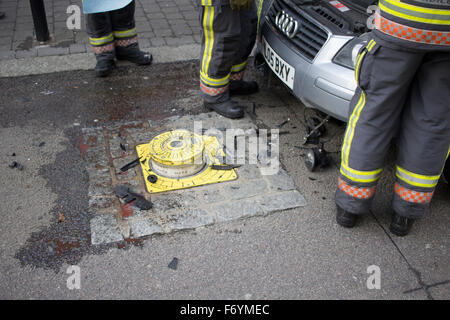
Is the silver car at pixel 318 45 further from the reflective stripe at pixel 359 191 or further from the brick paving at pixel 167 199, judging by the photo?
the brick paving at pixel 167 199

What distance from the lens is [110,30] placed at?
466 centimetres

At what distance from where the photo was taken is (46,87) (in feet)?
14.6

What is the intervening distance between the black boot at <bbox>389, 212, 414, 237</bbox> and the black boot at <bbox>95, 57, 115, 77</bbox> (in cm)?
337

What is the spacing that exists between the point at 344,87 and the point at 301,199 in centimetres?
84

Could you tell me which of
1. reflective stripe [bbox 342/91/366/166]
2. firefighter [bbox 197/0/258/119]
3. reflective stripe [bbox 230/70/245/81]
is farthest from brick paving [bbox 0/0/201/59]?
reflective stripe [bbox 342/91/366/166]

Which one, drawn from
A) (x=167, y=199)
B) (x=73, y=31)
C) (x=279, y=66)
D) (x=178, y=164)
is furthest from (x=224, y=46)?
(x=73, y=31)

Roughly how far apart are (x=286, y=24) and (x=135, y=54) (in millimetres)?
2087

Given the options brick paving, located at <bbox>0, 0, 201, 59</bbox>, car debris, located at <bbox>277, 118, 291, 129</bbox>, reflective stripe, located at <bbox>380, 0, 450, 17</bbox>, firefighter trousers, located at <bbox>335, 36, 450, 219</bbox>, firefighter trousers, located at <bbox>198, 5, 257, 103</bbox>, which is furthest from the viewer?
brick paving, located at <bbox>0, 0, 201, 59</bbox>

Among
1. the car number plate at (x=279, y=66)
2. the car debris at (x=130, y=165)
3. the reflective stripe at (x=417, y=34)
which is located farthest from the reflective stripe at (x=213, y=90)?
the reflective stripe at (x=417, y=34)

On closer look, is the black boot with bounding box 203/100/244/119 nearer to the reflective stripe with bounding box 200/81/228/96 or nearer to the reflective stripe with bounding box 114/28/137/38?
the reflective stripe with bounding box 200/81/228/96

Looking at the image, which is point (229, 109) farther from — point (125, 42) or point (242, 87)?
point (125, 42)

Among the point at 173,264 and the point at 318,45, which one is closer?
the point at 173,264

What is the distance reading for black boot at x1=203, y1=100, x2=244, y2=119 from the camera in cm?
386
